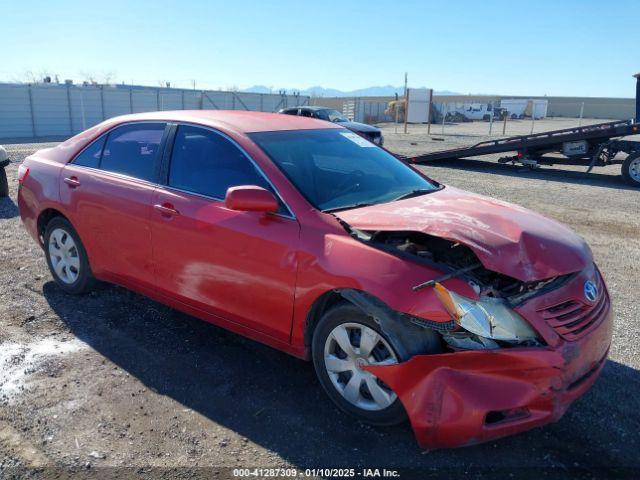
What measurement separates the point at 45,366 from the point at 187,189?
5.10ft

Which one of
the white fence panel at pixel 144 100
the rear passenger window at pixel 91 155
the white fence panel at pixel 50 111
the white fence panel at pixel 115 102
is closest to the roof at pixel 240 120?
the rear passenger window at pixel 91 155

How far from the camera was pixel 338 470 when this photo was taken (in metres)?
2.78

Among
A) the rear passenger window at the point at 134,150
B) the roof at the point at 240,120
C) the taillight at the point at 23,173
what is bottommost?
the taillight at the point at 23,173

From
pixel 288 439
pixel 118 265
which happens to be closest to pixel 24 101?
pixel 118 265

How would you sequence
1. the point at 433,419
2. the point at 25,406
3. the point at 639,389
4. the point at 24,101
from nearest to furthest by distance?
the point at 433,419, the point at 25,406, the point at 639,389, the point at 24,101

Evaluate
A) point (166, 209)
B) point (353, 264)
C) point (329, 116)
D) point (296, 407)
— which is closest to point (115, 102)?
point (329, 116)

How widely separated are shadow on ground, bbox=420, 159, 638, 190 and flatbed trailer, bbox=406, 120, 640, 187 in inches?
9.8

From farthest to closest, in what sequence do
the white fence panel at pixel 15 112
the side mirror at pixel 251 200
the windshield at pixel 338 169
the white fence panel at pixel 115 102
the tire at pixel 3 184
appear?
the white fence panel at pixel 115 102, the white fence panel at pixel 15 112, the tire at pixel 3 184, the windshield at pixel 338 169, the side mirror at pixel 251 200

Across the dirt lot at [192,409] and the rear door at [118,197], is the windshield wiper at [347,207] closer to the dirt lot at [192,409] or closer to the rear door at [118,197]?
the dirt lot at [192,409]

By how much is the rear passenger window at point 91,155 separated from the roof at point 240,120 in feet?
0.84

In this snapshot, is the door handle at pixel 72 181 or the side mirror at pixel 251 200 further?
the door handle at pixel 72 181

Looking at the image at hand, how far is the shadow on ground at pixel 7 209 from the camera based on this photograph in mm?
8080

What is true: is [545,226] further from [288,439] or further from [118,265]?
[118,265]

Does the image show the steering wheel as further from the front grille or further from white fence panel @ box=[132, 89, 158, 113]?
white fence panel @ box=[132, 89, 158, 113]
